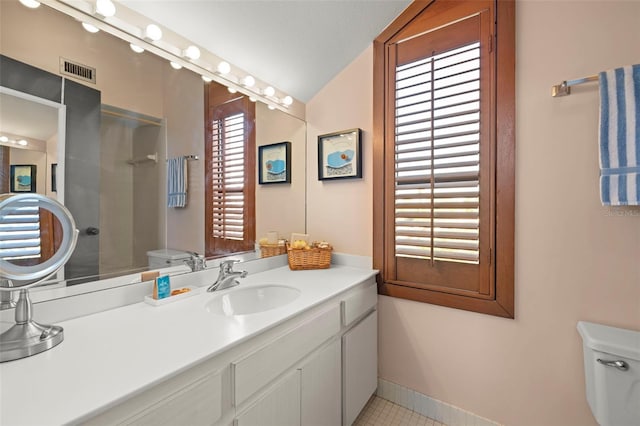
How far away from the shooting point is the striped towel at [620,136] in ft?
3.49

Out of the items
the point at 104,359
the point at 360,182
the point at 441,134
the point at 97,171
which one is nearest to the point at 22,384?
the point at 104,359

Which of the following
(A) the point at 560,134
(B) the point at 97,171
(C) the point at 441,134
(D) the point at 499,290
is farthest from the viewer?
(C) the point at 441,134

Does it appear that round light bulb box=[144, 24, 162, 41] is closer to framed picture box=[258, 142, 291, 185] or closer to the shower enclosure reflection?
the shower enclosure reflection

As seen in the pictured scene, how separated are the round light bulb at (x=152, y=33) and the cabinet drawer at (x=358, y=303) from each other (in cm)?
152

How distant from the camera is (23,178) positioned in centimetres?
94

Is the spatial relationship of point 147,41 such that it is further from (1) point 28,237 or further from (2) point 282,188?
(2) point 282,188

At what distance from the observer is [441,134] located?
1.53 metres

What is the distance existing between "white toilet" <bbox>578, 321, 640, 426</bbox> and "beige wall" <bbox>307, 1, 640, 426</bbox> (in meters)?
0.14

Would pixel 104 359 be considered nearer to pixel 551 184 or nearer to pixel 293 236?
pixel 293 236

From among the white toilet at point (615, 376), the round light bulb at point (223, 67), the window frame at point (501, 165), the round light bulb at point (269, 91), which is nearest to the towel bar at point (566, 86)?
the window frame at point (501, 165)

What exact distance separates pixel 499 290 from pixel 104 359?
1.60 m

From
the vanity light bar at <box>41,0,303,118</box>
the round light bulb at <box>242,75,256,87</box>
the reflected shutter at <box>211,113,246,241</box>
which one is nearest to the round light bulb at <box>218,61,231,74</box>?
the vanity light bar at <box>41,0,303,118</box>

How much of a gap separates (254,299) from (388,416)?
1062 mm

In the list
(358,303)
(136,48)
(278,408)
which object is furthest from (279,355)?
(136,48)
